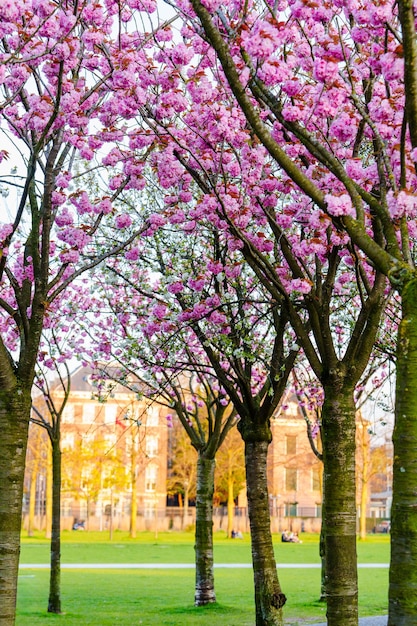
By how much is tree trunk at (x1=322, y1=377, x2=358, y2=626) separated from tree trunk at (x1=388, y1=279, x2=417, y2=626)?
255 cm

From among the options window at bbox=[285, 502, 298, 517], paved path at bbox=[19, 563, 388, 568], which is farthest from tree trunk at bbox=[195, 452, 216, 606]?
window at bbox=[285, 502, 298, 517]

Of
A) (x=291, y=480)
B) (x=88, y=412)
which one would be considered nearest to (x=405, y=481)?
(x=88, y=412)

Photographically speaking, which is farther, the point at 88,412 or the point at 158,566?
the point at 88,412

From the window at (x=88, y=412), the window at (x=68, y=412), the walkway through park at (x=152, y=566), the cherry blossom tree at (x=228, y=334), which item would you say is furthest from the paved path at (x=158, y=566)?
the window at (x=88, y=412)

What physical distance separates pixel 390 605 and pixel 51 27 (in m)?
5.65

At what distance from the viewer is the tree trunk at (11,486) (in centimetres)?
774

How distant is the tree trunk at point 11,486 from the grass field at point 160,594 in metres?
6.41

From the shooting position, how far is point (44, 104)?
8.54 metres

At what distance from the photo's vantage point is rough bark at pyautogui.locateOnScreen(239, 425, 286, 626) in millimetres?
11734

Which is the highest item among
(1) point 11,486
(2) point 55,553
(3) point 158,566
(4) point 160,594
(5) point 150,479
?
(1) point 11,486

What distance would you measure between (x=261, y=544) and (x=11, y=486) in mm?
4883

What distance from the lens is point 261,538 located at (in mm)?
11820

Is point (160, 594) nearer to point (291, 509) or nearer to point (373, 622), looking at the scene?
point (373, 622)

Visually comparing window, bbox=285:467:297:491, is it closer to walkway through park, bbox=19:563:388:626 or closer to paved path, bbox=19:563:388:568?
paved path, bbox=19:563:388:568
